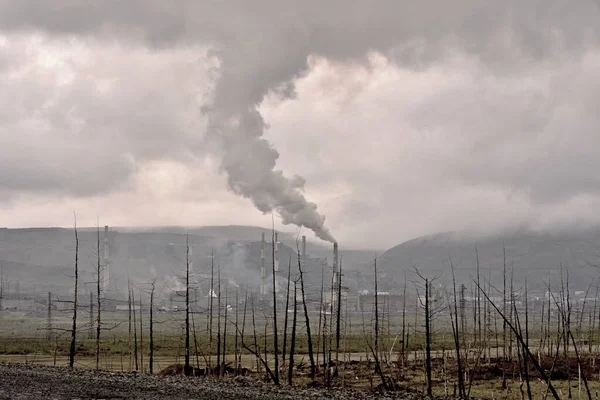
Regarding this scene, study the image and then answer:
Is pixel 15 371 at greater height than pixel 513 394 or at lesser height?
greater

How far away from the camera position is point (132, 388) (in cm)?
3709

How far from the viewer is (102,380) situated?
4006cm

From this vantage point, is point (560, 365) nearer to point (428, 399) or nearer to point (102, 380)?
point (428, 399)

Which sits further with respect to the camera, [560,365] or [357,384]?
[560,365]

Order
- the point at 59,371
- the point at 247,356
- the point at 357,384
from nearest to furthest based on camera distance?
the point at 59,371 < the point at 357,384 < the point at 247,356

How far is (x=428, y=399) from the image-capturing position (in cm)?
3822

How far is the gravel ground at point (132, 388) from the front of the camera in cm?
3412

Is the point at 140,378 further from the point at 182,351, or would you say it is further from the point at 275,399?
the point at 182,351

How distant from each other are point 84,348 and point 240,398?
80.0 m

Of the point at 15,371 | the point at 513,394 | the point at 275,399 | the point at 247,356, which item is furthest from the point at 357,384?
the point at 247,356

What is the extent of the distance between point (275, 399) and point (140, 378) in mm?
10872

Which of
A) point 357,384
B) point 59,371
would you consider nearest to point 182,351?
point 357,384

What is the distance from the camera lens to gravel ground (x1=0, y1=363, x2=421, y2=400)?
34125 millimetres

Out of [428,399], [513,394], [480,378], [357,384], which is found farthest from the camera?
[480,378]
